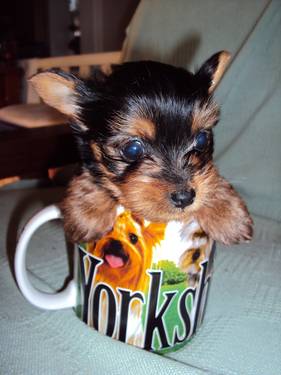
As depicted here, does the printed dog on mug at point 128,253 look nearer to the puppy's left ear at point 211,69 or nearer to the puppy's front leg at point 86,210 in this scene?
the puppy's front leg at point 86,210

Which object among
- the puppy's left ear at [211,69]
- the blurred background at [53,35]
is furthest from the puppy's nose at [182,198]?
the blurred background at [53,35]

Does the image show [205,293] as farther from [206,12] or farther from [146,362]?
[206,12]

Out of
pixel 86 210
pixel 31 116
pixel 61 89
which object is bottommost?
pixel 31 116

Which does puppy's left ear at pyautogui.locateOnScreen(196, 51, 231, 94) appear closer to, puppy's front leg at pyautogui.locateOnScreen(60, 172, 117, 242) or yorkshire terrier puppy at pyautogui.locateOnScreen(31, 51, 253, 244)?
yorkshire terrier puppy at pyautogui.locateOnScreen(31, 51, 253, 244)

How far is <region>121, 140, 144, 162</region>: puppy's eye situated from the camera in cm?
58

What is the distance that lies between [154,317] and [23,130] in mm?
640

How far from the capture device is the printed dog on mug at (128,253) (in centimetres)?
53

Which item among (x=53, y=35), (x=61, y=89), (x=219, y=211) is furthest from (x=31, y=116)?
(x=53, y=35)

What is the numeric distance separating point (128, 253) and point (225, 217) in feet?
0.51

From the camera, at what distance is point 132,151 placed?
1.93 feet

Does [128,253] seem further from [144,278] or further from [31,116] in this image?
[31,116]

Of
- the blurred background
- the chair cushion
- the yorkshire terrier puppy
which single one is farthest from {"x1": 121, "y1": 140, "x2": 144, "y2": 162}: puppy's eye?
the blurred background

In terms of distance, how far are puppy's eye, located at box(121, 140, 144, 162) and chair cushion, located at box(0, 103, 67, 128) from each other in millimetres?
786

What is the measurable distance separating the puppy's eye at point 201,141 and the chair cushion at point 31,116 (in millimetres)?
793
